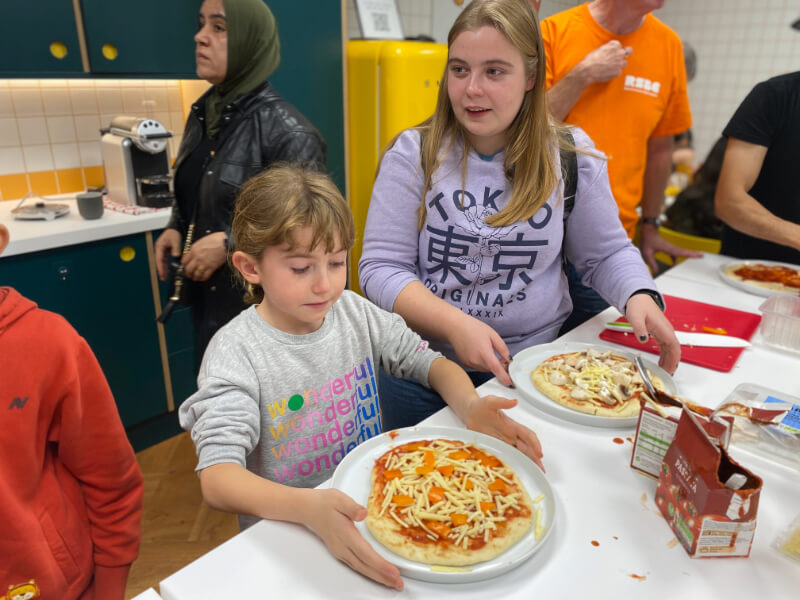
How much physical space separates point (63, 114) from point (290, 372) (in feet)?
7.39

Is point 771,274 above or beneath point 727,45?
beneath

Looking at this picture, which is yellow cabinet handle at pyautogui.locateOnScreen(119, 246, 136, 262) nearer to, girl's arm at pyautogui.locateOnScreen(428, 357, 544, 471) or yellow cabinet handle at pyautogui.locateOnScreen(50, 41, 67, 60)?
yellow cabinet handle at pyautogui.locateOnScreen(50, 41, 67, 60)

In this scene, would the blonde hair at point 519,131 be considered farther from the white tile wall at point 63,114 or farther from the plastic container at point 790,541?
the white tile wall at point 63,114

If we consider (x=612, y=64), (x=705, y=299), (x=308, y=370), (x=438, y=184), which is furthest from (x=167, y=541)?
(x=612, y=64)

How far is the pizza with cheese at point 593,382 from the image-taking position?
107 centimetres

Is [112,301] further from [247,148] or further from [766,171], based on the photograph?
[766,171]

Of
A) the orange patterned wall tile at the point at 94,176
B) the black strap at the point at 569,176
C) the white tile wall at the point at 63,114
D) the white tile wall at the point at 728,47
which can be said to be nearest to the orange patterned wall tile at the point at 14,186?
the white tile wall at the point at 63,114

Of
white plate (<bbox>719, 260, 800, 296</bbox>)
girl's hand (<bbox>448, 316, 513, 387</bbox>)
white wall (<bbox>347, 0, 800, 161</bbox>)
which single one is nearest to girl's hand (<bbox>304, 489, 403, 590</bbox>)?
girl's hand (<bbox>448, 316, 513, 387</bbox>)

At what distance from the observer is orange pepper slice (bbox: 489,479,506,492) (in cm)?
85

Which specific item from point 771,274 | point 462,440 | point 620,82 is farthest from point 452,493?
point 620,82

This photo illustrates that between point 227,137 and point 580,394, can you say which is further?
point 227,137

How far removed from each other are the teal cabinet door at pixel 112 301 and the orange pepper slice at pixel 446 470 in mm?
1841

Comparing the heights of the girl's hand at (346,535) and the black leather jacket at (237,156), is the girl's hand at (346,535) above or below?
below

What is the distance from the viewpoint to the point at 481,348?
3.68 feet
